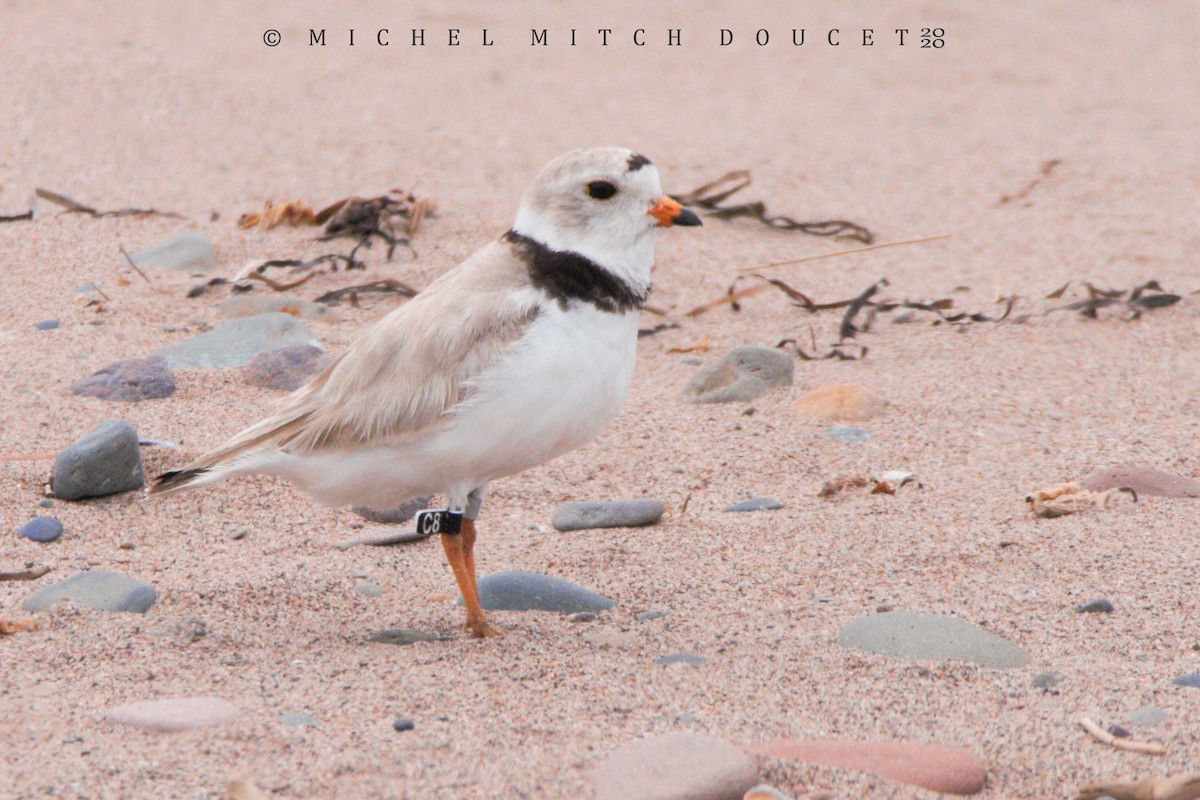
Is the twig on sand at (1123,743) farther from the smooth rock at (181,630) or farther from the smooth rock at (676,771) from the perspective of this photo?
the smooth rock at (181,630)

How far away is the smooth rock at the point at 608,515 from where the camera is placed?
4418 mm

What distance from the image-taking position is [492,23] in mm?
10867

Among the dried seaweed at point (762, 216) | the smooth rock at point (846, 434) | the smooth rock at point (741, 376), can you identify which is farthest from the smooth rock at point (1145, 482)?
the dried seaweed at point (762, 216)

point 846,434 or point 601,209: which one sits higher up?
point 601,209

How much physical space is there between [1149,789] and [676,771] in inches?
33.2

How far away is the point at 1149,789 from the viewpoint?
107 inches

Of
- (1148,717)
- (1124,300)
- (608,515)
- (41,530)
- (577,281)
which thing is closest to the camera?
(1148,717)

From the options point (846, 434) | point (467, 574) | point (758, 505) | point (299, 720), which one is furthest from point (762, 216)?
point (299, 720)

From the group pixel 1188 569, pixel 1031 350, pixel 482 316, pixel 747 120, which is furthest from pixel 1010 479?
pixel 747 120

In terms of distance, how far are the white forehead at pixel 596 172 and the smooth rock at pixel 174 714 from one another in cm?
141

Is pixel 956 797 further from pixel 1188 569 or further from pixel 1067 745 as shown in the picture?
pixel 1188 569

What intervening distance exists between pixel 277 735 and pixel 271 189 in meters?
5.17

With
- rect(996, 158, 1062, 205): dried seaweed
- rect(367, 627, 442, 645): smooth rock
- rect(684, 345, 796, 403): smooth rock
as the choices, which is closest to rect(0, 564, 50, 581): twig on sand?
rect(367, 627, 442, 645): smooth rock

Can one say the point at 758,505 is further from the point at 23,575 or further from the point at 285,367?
the point at 23,575
